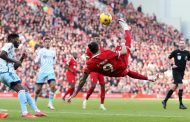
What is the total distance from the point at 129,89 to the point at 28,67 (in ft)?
23.1

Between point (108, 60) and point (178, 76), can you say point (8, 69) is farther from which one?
point (178, 76)

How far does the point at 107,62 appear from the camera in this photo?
15977 mm

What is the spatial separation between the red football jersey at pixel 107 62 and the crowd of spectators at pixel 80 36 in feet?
62.6

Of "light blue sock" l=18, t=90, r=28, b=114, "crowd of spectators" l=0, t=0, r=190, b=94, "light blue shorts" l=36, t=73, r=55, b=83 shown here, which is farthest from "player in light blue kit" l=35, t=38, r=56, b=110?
"crowd of spectators" l=0, t=0, r=190, b=94

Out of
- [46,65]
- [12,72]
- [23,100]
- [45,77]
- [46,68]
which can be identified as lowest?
[23,100]

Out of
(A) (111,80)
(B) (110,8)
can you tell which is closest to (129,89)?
(A) (111,80)

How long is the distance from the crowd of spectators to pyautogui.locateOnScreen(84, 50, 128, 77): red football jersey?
1907 centimetres

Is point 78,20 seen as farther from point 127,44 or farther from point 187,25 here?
point 127,44

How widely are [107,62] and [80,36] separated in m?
26.6

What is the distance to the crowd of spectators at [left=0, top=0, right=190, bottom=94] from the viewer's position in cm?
3803

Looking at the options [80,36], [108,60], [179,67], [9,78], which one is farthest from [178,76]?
[80,36]

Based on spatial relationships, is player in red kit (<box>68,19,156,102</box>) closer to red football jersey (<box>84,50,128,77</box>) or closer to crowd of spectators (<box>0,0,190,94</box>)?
red football jersey (<box>84,50,128,77</box>)

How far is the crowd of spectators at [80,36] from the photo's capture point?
3803 cm

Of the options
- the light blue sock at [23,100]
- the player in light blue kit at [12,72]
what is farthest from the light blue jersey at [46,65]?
the light blue sock at [23,100]
